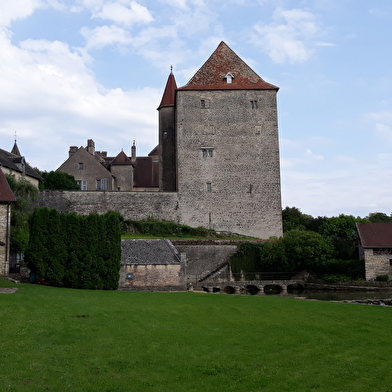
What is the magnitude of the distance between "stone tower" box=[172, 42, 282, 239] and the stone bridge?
7062mm

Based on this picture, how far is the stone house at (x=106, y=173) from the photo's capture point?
48969mm

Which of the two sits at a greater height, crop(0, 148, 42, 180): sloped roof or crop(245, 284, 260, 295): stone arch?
crop(0, 148, 42, 180): sloped roof

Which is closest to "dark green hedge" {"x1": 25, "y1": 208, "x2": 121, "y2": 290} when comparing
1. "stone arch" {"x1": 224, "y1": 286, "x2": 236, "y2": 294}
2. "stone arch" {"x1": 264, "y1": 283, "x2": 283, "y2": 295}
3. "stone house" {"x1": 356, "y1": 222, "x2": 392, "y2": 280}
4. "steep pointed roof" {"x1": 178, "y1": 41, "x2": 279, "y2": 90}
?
"stone arch" {"x1": 224, "y1": 286, "x2": 236, "y2": 294}

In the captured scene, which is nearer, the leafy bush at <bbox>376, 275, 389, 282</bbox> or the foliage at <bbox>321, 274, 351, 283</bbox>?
the leafy bush at <bbox>376, 275, 389, 282</bbox>

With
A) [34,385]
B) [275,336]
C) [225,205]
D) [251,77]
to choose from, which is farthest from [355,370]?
[251,77]

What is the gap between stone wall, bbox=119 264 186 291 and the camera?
1080 inches

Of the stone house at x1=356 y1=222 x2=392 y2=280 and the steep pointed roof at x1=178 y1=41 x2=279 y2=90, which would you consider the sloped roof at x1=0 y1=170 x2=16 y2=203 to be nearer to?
the steep pointed roof at x1=178 y1=41 x2=279 y2=90

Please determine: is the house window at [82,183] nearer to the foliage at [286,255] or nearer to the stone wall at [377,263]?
the foliage at [286,255]

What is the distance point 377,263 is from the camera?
36969 mm

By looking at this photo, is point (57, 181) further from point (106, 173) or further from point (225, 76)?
point (225, 76)

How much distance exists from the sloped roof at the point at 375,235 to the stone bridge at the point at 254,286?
232 inches

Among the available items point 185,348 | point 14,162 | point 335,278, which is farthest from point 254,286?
point 185,348

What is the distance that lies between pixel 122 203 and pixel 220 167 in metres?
9.02

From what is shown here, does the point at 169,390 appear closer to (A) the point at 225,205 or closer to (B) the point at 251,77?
(A) the point at 225,205
